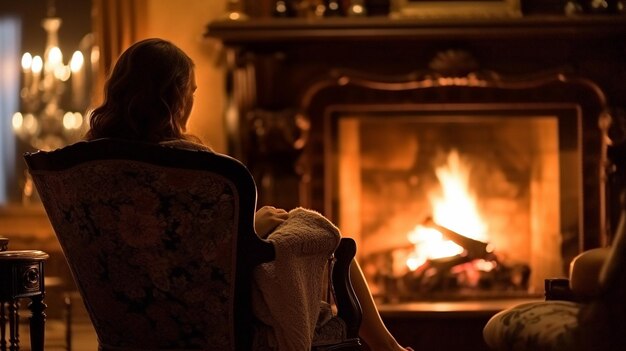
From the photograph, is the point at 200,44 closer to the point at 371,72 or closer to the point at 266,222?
the point at 371,72

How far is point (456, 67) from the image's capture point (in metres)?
4.37

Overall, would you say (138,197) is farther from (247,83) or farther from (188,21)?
(188,21)

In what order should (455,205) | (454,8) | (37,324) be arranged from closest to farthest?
(37,324) < (454,8) < (455,205)

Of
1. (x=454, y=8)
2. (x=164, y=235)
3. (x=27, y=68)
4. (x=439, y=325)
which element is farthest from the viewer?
(x=27, y=68)

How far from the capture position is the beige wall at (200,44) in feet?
15.7

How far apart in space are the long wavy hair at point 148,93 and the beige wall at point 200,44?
7.86 feet

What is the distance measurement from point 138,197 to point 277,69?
2199mm

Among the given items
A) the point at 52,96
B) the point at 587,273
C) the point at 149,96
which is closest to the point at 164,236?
the point at 149,96

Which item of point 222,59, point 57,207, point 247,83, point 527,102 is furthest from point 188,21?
point 57,207

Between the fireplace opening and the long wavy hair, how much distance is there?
221 centimetres

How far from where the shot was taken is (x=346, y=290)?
2520 mm

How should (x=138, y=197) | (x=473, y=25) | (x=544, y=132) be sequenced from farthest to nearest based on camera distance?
(x=544, y=132) < (x=473, y=25) < (x=138, y=197)

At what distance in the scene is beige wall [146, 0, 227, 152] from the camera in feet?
15.7

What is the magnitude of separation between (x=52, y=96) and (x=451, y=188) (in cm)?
205
